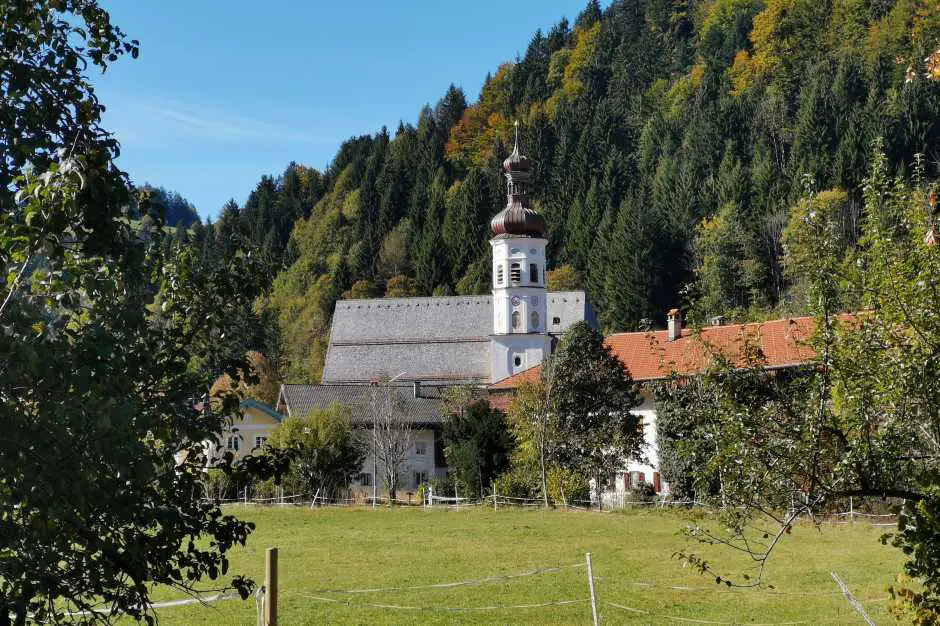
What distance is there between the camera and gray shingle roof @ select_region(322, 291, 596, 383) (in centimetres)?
8019

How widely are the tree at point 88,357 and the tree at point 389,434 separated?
4191cm

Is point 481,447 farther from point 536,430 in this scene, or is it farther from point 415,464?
point 415,464

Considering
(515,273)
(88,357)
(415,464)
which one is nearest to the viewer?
(88,357)

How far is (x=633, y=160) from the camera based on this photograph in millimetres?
124500

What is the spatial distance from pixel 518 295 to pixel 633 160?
57559mm

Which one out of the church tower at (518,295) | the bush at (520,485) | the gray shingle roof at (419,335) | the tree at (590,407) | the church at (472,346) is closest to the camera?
the tree at (590,407)

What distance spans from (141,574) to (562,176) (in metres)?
120

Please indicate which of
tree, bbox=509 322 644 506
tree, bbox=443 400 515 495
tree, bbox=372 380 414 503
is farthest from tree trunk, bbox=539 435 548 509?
tree, bbox=372 380 414 503

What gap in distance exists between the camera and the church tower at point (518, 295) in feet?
232

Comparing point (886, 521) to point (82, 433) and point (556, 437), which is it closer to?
point (556, 437)

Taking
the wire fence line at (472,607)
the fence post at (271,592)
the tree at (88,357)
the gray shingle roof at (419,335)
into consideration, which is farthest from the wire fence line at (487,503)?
the gray shingle roof at (419,335)

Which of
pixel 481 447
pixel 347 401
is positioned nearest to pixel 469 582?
pixel 481 447

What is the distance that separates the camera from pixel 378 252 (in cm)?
12888

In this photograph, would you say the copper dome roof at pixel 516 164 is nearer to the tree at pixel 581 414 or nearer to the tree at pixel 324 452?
the tree at pixel 324 452
